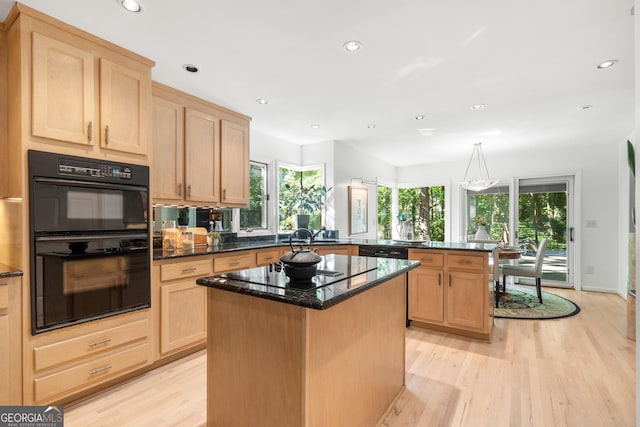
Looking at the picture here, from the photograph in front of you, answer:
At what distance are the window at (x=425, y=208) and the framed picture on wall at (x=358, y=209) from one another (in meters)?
1.63

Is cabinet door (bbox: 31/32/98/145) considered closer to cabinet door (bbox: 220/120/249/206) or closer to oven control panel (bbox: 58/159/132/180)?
oven control panel (bbox: 58/159/132/180)

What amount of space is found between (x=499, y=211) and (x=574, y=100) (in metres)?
3.19

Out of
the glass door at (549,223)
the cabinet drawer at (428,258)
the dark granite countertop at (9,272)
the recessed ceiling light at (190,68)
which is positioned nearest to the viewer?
the dark granite countertop at (9,272)

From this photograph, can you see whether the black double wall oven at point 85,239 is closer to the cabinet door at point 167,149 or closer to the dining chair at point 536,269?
the cabinet door at point 167,149

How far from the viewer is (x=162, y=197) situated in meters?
2.97

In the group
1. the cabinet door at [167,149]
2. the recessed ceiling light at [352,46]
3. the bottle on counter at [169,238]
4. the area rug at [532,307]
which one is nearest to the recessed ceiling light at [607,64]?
the recessed ceiling light at [352,46]

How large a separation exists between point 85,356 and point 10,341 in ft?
1.42

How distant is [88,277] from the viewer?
2.14 m

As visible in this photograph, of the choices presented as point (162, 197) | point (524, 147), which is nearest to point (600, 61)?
point (524, 147)

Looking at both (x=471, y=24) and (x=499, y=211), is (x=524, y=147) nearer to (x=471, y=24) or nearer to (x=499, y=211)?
(x=499, y=211)

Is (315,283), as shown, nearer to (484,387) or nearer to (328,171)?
(484,387)

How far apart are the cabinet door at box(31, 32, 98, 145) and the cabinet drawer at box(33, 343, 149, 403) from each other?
151 centimetres

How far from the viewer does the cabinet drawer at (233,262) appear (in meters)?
3.06

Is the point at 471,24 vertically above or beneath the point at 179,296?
above
